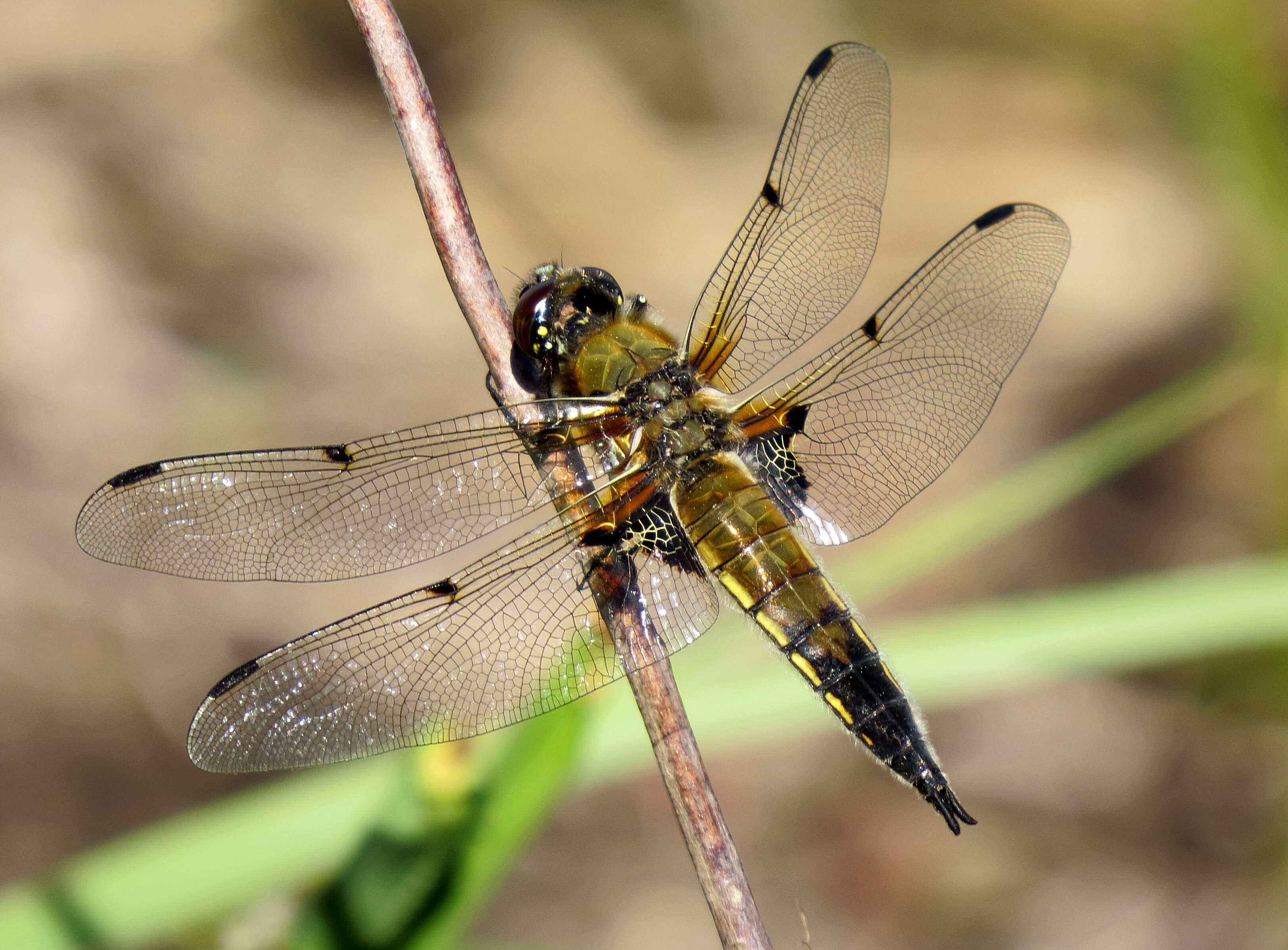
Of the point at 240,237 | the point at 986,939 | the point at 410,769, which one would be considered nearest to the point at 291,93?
the point at 240,237

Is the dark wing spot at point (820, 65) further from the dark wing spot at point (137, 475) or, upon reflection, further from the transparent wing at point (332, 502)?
the dark wing spot at point (137, 475)

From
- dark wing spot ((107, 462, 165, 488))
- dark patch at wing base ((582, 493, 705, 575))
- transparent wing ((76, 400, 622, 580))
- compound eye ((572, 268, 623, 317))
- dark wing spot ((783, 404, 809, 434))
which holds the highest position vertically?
compound eye ((572, 268, 623, 317))

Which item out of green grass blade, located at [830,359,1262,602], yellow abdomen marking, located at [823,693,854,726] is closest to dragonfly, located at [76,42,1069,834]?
yellow abdomen marking, located at [823,693,854,726]

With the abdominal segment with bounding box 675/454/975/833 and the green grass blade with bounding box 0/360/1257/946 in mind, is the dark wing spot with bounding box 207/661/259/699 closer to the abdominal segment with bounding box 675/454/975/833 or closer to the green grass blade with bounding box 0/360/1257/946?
the green grass blade with bounding box 0/360/1257/946

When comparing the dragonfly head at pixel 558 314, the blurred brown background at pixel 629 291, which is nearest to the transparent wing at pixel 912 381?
the dragonfly head at pixel 558 314

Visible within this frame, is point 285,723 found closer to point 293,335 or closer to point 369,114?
point 293,335

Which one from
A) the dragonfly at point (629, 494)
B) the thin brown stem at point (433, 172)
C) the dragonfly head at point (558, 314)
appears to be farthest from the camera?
the dragonfly head at point (558, 314)

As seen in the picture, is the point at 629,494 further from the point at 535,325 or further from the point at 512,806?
the point at 512,806
